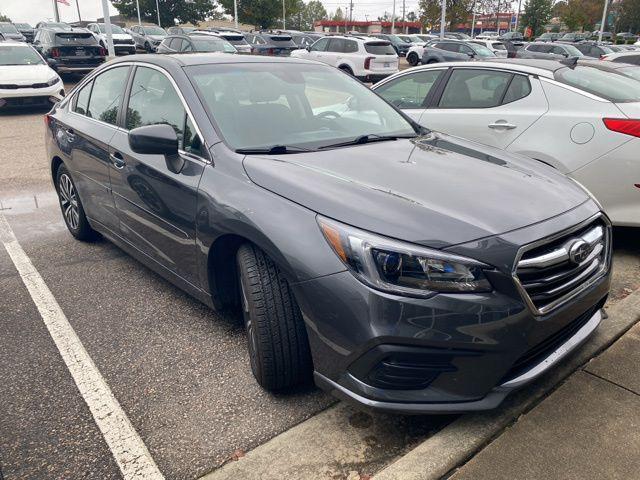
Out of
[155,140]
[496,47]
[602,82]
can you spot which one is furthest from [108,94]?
[496,47]

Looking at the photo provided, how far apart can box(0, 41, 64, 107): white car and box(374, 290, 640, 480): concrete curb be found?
41.1ft

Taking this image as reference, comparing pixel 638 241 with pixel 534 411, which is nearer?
pixel 534 411

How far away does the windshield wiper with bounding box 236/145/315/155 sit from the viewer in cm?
300

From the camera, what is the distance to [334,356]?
234 centimetres

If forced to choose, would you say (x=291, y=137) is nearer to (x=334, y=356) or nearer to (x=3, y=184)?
(x=334, y=356)

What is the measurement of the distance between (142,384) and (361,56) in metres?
17.9

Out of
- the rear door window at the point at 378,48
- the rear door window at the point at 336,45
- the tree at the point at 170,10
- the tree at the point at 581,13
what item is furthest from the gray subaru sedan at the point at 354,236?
the tree at the point at 581,13

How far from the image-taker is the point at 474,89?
543 centimetres

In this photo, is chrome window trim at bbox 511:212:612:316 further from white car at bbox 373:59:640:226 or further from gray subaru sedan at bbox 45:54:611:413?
white car at bbox 373:59:640:226

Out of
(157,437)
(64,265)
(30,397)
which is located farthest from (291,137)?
(64,265)

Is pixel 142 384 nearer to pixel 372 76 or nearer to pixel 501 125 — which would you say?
pixel 501 125

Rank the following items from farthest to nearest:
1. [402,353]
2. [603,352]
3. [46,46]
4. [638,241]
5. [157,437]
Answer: [46,46]
[638,241]
[603,352]
[157,437]
[402,353]

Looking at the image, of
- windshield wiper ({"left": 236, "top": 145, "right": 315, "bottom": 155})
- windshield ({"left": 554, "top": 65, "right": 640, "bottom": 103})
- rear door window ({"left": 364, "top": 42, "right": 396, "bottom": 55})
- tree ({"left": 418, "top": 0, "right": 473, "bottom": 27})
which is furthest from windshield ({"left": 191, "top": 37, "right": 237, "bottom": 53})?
tree ({"left": 418, "top": 0, "right": 473, "bottom": 27})

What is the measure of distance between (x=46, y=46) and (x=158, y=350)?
17391 millimetres
